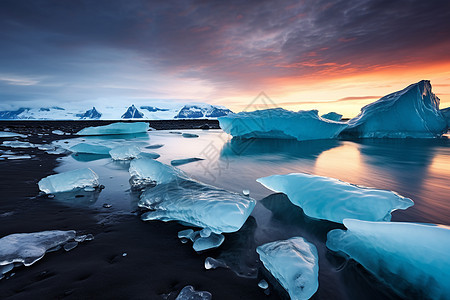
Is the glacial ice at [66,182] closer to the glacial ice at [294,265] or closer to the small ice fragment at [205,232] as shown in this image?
the small ice fragment at [205,232]

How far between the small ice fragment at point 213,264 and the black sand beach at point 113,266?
1.8 inches

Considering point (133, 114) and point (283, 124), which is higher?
point (133, 114)

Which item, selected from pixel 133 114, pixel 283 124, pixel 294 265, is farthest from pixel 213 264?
pixel 133 114

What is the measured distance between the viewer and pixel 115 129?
15.1 metres

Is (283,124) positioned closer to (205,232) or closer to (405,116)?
(405,116)

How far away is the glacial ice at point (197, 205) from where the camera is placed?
1.59 m

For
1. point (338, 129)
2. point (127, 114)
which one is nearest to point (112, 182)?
point (338, 129)

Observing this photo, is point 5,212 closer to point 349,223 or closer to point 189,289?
point 189,289

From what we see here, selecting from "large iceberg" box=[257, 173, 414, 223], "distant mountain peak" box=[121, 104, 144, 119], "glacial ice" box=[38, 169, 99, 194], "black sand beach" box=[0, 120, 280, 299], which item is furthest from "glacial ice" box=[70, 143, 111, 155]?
"distant mountain peak" box=[121, 104, 144, 119]

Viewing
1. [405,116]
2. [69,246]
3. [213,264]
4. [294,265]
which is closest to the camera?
[294,265]

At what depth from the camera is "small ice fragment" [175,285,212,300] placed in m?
1.02

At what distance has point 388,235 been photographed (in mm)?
1276

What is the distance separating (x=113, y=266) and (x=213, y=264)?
2.03 feet

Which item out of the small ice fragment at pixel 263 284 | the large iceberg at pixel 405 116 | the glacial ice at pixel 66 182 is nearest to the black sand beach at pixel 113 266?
the small ice fragment at pixel 263 284
